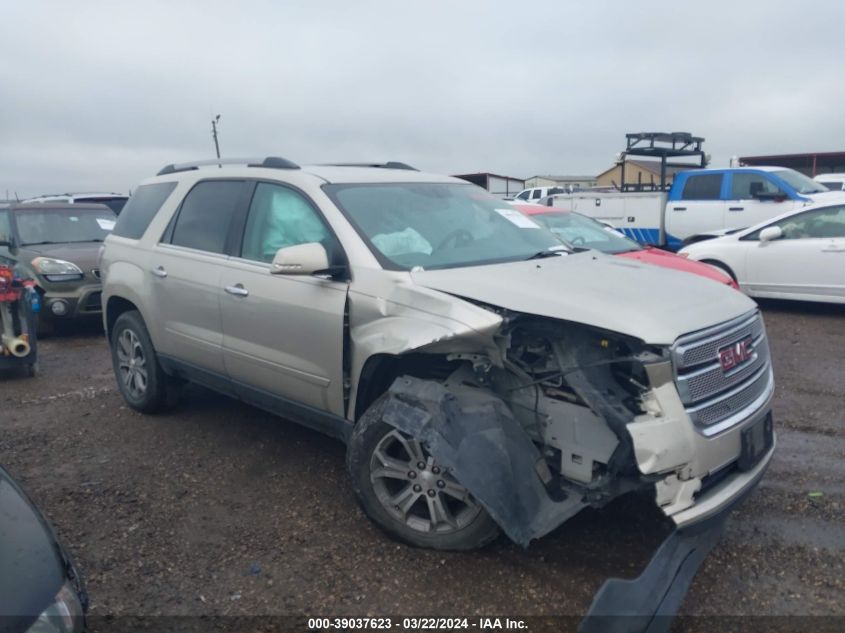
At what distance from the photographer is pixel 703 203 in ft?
42.2

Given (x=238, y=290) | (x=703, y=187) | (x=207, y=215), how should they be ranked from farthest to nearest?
(x=703, y=187)
(x=207, y=215)
(x=238, y=290)

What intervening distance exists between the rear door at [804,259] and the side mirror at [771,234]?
0.21 feet

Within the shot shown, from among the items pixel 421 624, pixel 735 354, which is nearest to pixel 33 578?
pixel 421 624

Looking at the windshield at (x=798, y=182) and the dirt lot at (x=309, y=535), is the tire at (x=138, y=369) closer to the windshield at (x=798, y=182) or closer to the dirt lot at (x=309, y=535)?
the dirt lot at (x=309, y=535)

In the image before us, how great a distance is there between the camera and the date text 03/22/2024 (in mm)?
3055

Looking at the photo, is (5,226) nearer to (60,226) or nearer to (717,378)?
(60,226)

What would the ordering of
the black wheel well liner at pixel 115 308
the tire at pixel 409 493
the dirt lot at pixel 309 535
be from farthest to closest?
the black wheel well liner at pixel 115 308, the tire at pixel 409 493, the dirt lot at pixel 309 535

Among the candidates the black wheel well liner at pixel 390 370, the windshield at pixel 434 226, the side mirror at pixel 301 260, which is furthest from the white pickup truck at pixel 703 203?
the side mirror at pixel 301 260

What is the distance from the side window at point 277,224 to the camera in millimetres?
4219

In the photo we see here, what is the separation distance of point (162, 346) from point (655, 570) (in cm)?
378

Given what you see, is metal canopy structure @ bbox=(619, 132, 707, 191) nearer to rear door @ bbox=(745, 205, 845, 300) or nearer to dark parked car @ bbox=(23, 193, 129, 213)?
rear door @ bbox=(745, 205, 845, 300)

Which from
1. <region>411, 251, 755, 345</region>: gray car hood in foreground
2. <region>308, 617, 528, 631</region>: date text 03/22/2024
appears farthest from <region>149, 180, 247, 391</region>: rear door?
<region>308, 617, 528, 631</region>: date text 03/22/2024

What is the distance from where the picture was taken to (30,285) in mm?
7141

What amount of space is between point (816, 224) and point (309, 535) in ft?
26.7
